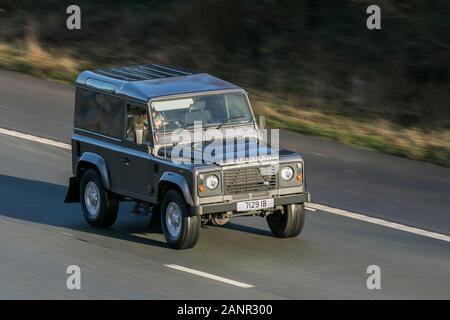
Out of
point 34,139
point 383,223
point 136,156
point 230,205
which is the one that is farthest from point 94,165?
point 34,139

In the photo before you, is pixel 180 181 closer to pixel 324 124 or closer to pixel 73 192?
pixel 73 192

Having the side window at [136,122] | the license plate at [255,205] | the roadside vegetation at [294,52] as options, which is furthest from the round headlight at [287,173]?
the roadside vegetation at [294,52]

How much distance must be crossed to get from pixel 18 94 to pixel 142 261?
9.83m

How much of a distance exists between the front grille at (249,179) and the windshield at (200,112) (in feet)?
3.57

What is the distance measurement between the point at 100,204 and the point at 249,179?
2282 millimetres

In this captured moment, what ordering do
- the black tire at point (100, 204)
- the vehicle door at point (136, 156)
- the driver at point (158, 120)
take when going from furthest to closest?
1. the black tire at point (100, 204)
2. the driver at point (158, 120)
3. the vehicle door at point (136, 156)

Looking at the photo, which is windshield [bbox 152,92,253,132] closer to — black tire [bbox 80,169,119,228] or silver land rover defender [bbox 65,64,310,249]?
silver land rover defender [bbox 65,64,310,249]

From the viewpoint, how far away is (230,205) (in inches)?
532

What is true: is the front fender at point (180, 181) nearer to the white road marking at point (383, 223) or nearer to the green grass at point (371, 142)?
the white road marking at point (383, 223)

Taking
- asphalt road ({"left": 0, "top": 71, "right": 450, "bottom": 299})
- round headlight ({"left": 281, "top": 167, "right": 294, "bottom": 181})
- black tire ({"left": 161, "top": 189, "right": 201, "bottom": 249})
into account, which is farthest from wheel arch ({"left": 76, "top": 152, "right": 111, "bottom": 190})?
round headlight ({"left": 281, "top": 167, "right": 294, "bottom": 181})

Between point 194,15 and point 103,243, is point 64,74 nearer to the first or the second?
point 194,15

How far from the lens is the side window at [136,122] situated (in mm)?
14281

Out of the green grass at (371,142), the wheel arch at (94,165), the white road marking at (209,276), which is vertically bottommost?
the white road marking at (209,276)
